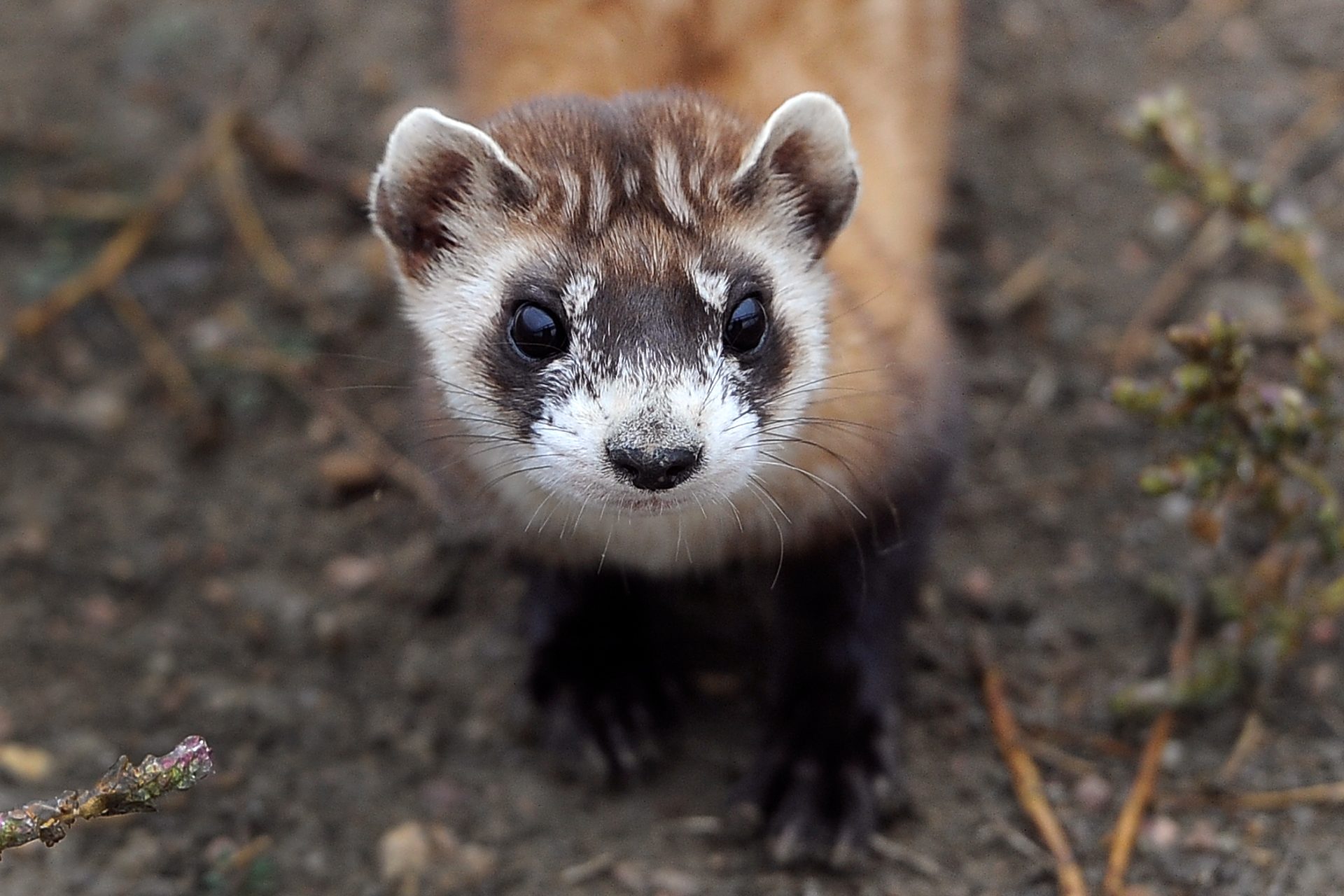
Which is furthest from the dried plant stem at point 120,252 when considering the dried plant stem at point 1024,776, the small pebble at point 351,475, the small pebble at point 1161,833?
the small pebble at point 1161,833

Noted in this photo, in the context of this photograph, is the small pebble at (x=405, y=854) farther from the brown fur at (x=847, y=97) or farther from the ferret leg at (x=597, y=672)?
the brown fur at (x=847, y=97)

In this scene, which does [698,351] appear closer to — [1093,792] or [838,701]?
[838,701]

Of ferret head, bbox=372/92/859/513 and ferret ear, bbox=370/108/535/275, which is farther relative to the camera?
ferret ear, bbox=370/108/535/275

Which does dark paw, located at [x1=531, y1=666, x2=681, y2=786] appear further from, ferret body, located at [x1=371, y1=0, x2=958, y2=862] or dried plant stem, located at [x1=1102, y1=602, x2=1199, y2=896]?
dried plant stem, located at [x1=1102, y1=602, x2=1199, y2=896]

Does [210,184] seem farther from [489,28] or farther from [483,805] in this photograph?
[483,805]

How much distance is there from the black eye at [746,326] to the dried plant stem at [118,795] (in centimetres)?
99

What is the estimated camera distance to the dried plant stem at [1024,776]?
2.61 metres

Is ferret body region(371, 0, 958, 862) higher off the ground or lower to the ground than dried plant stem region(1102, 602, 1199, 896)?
higher

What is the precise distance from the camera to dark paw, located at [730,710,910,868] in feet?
8.81

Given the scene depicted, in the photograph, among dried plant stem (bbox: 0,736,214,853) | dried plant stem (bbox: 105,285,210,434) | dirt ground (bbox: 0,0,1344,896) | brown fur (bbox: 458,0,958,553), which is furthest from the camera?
dried plant stem (bbox: 105,285,210,434)

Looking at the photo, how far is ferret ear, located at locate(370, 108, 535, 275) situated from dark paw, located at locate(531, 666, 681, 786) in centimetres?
100

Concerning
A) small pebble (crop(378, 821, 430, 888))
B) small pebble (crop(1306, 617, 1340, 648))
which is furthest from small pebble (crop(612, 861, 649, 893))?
small pebble (crop(1306, 617, 1340, 648))

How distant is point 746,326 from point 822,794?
986mm

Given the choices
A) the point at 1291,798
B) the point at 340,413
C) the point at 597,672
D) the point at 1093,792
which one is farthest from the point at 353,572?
the point at 1291,798
